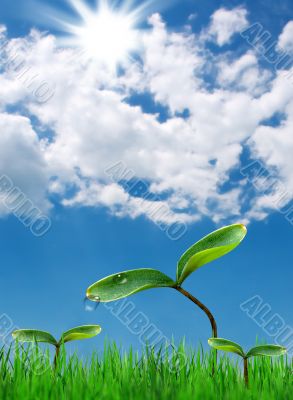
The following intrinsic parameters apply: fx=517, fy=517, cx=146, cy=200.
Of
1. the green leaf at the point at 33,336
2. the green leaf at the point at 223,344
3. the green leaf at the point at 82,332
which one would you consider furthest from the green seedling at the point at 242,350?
the green leaf at the point at 33,336

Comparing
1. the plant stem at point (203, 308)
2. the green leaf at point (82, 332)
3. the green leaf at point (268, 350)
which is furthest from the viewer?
the green leaf at point (82, 332)

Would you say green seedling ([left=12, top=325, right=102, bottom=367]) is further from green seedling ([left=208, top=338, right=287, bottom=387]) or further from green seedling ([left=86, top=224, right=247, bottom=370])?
green seedling ([left=208, top=338, right=287, bottom=387])

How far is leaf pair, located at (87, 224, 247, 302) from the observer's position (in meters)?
1.45

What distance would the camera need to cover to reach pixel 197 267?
1.46 meters

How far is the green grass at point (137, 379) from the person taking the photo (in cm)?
151

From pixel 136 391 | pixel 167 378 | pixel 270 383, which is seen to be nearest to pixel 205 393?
pixel 136 391

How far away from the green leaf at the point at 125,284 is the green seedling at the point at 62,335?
0.67ft

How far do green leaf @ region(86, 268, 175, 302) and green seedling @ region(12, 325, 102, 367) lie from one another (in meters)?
0.20

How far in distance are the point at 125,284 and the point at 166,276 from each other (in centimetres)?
12

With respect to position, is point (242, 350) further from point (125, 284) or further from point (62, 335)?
point (62, 335)

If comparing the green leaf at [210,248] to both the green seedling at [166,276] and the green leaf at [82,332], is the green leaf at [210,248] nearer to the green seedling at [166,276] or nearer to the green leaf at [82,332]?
the green seedling at [166,276]

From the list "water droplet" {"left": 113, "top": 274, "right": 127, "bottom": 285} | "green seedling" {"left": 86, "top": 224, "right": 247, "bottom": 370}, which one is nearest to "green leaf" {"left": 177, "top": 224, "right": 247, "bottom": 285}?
"green seedling" {"left": 86, "top": 224, "right": 247, "bottom": 370}

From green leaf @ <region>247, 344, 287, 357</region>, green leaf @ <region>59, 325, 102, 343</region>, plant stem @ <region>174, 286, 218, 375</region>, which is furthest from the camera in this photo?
green leaf @ <region>59, 325, 102, 343</region>

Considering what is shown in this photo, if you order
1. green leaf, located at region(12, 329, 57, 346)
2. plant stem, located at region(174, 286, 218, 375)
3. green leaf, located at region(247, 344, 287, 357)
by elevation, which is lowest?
green leaf, located at region(247, 344, 287, 357)
